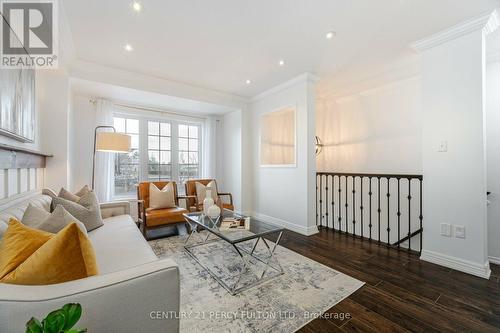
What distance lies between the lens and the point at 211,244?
117 inches

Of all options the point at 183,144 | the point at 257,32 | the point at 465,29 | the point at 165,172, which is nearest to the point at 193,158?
the point at 183,144

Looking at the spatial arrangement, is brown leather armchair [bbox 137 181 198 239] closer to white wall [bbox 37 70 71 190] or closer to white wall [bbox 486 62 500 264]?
white wall [bbox 37 70 71 190]

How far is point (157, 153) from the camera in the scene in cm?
463

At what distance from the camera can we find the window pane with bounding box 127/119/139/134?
4344mm

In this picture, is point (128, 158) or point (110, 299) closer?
point (110, 299)

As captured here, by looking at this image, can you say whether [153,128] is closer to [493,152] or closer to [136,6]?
[136,6]

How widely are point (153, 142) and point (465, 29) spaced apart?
493cm

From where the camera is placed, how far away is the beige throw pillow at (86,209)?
205cm

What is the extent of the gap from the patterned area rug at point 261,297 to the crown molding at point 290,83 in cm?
264

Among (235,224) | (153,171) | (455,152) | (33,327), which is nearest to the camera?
(33,327)

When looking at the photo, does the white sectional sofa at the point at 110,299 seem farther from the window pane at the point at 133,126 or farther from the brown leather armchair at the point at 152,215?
the window pane at the point at 133,126

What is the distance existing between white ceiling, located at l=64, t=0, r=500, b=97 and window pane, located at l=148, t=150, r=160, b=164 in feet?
5.57

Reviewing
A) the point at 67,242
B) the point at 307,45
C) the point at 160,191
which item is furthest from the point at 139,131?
the point at 67,242

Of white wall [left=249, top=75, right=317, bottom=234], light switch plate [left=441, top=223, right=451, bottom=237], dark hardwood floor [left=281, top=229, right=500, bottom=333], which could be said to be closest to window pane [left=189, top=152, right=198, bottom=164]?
white wall [left=249, top=75, right=317, bottom=234]
